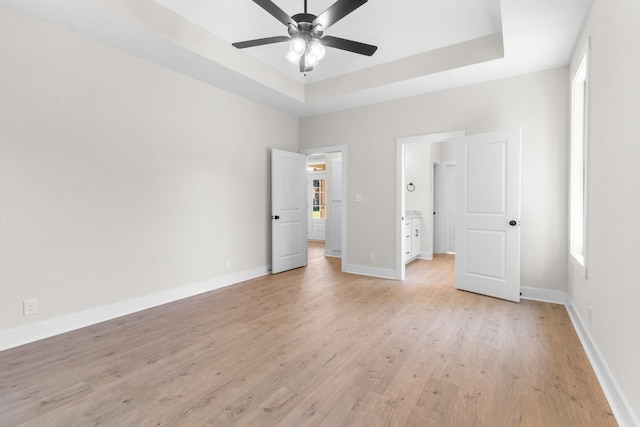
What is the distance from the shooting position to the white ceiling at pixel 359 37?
2.64m

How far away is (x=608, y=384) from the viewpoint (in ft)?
6.05

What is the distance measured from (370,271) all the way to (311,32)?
355 cm

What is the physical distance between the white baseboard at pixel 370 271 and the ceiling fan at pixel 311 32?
10.4 feet

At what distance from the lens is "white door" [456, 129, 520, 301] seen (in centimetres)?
362

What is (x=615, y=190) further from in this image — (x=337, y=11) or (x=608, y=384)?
(x=337, y=11)

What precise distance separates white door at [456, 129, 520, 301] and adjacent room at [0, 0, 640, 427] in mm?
25

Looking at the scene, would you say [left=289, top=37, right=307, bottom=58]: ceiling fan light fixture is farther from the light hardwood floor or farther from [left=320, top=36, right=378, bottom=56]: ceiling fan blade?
the light hardwood floor

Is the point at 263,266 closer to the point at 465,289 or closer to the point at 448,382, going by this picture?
the point at 465,289

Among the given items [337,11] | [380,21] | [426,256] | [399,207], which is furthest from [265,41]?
[426,256]

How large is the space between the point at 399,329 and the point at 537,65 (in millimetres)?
3352

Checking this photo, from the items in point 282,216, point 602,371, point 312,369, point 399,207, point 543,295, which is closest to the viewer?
point 602,371

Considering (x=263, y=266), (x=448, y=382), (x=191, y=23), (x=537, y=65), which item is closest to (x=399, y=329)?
(x=448, y=382)

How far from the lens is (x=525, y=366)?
2.19m

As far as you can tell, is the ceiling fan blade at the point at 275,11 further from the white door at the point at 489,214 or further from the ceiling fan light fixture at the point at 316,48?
the white door at the point at 489,214
